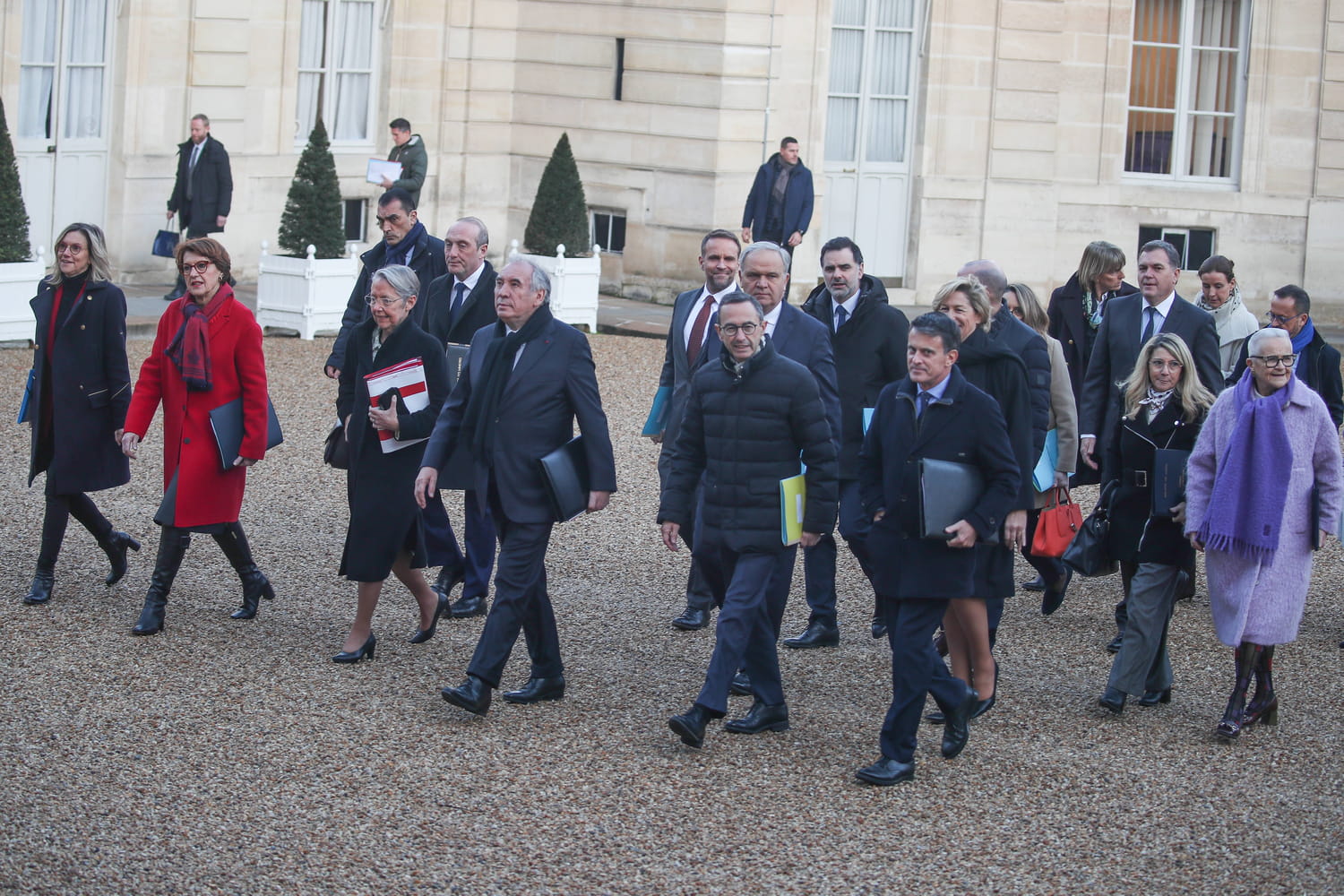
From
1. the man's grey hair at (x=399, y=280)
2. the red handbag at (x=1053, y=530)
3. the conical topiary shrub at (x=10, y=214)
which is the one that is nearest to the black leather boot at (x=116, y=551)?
the man's grey hair at (x=399, y=280)

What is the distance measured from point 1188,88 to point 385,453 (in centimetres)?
1477

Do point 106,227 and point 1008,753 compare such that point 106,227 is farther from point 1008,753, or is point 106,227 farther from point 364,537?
point 1008,753

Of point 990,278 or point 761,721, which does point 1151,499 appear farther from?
point 761,721

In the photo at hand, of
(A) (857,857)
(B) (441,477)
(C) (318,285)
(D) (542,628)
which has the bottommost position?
(A) (857,857)

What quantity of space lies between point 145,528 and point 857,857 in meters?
4.87

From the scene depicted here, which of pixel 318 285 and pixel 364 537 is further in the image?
pixel 318 285

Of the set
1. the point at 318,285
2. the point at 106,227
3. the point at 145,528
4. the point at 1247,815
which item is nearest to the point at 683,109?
the point at 318,285

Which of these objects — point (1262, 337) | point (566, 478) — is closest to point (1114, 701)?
point (1262, 337)

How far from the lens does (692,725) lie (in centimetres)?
588

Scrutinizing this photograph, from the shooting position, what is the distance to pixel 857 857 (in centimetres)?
512

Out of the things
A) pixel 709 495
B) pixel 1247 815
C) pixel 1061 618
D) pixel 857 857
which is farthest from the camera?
pixel 1061 618

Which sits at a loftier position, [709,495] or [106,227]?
[106,227]

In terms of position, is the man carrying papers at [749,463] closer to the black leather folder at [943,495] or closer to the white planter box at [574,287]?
the black leather folder at [943,495]

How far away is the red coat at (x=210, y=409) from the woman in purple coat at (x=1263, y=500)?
3639 millimetres
